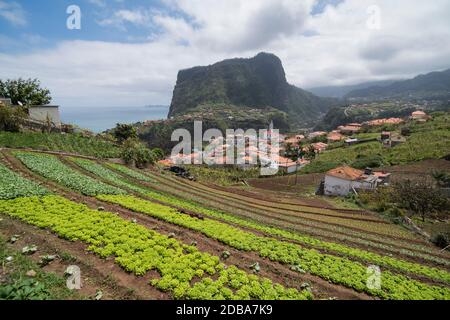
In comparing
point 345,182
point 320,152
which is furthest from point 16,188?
point 320,152

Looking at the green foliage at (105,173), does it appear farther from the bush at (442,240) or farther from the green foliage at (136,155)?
the bush at (442,240)

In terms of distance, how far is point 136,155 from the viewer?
52.4 m

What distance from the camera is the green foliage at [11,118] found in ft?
145

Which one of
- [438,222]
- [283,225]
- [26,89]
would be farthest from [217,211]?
[26,89]

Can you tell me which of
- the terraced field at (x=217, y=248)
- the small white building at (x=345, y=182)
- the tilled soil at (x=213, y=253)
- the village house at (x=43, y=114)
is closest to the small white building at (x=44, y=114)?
the village house at (x=43, y=114)

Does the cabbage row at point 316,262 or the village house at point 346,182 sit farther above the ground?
the cabbage row at point 316,262

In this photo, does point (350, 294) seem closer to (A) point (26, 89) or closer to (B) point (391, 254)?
(B) point (391, 254)

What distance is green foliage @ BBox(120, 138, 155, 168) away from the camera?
51.4m

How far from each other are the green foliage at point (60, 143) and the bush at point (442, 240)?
4938 cm

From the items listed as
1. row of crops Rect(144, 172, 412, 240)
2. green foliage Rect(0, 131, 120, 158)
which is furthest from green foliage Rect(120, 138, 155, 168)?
row of crops Rect(144, 172, 412, 240)

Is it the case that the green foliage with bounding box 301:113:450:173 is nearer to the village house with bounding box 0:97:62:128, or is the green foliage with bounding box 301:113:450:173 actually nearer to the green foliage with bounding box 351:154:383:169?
the green foliage with bounding box 351:154:383:169

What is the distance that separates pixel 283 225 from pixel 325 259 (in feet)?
36.3

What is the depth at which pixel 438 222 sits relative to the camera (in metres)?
37.3

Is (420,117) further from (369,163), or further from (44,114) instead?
(44,114)
